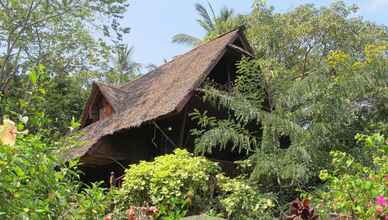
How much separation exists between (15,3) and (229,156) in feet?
23.1

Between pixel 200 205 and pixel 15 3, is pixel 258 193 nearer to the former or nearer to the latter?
pixel 200 205

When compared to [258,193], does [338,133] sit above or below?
above

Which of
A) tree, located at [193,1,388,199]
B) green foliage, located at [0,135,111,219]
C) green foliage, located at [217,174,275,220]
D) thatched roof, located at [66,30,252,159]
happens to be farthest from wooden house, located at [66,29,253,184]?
green foliage, located at [0,135,111,219]

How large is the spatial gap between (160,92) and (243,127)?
2633 mm

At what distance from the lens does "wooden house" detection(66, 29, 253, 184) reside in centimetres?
864

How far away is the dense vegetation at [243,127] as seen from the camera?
187cm

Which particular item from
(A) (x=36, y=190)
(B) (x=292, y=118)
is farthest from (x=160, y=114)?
(A) (x=36, y=190)

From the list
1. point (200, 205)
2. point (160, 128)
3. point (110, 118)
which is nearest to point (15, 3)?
point (110, 118)

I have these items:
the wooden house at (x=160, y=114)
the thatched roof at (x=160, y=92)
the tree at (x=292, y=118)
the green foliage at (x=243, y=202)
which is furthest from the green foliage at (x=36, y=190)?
the wooden house at (x=160, y=114)

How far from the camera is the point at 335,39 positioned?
16219 millimetres

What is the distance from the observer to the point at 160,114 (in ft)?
26.5

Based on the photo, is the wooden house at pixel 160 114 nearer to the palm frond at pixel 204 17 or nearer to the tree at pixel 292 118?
the tree at pixel 292 118

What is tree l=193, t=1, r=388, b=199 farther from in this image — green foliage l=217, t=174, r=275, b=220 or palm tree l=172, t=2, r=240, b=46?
palm tree l=172, t=2, r=240, b=46

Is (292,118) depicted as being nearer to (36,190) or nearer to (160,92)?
(160,92)
